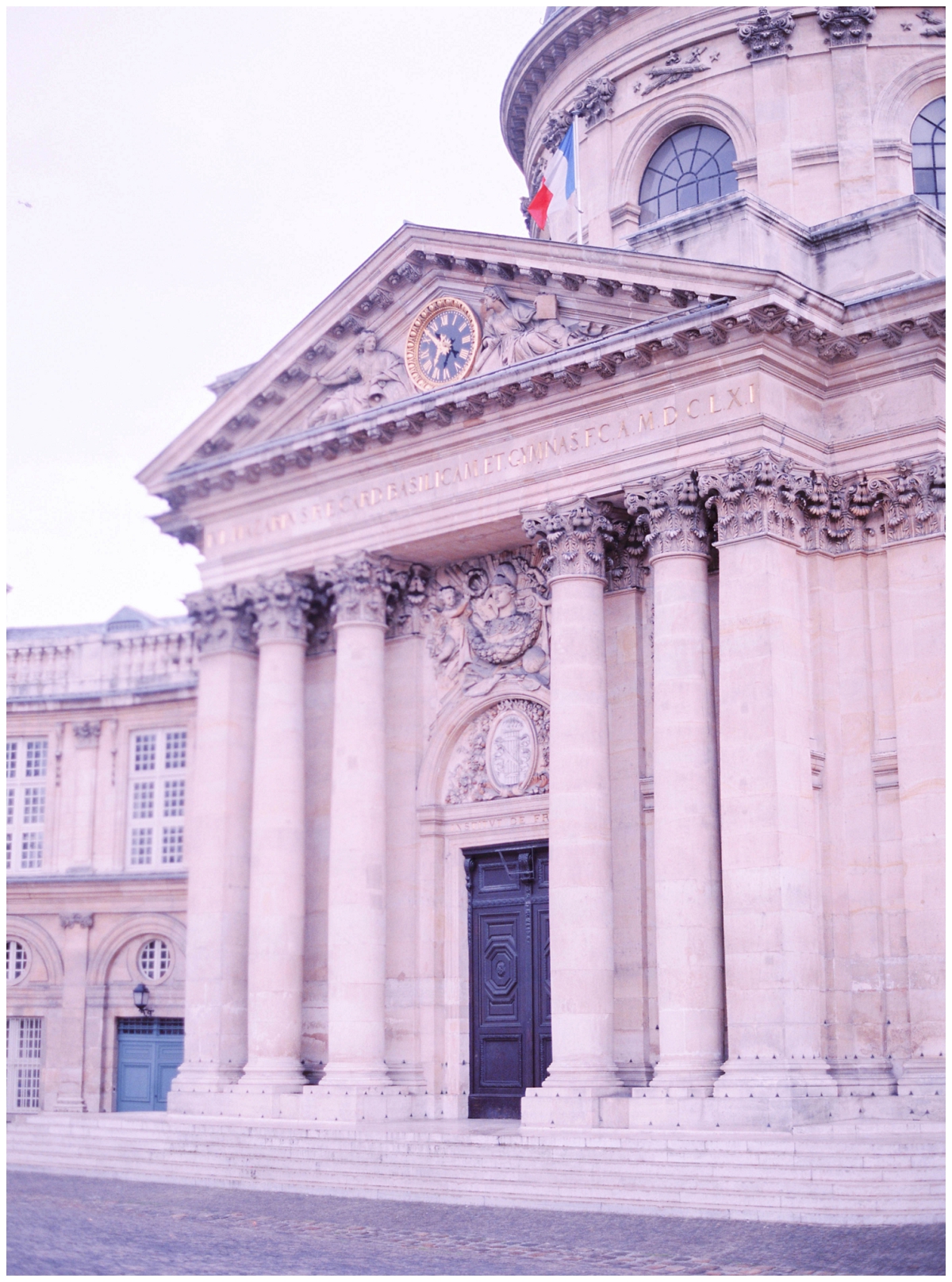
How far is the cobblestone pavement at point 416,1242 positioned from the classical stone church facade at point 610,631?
174 inches

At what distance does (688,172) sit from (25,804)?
835 inches

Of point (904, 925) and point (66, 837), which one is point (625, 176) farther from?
point (66, 837)

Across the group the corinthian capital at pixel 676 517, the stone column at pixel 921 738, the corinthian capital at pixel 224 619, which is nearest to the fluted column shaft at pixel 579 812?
the corinthian capital at pixel 676 517

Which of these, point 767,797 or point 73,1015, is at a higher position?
point 767,797

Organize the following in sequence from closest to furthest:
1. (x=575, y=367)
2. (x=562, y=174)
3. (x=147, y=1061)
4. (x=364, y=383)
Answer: (x=575, y=367) < (x=364, y=383) < (x=562, y=174) < (x=147, y=1061)

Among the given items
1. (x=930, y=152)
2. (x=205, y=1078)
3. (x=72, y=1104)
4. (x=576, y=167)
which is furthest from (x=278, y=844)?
(x=930, y=152)

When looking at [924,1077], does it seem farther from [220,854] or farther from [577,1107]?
[220,854]

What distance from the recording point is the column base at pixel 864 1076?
2308 centimetres

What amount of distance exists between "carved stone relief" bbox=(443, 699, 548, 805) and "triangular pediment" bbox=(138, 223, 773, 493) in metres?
5.46

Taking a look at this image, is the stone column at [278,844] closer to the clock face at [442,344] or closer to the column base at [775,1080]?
the clock face at [442,344]

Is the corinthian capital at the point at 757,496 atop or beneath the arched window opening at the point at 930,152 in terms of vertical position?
beneath

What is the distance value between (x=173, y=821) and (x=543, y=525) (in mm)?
15977

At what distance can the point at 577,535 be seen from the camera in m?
26.3

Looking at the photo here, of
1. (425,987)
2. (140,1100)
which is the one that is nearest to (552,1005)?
(425,987)
